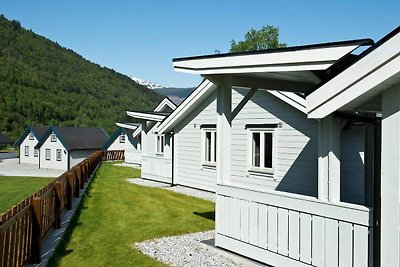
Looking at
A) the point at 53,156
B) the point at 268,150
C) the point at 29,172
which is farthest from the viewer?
the point at 53,156

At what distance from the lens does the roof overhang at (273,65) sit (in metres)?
5.43

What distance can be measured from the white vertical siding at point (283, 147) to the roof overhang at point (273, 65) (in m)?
3.65

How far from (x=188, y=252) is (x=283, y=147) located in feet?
18.8

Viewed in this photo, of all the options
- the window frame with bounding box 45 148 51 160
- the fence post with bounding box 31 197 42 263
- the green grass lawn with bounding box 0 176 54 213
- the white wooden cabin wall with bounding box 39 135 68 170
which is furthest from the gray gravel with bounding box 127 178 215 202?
the window frame with bounding box 45 148 51 160

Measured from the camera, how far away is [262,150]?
1316 cm

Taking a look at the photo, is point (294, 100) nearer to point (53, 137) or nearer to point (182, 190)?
point (182, 190)

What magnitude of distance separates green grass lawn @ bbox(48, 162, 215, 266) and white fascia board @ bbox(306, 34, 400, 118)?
386cm

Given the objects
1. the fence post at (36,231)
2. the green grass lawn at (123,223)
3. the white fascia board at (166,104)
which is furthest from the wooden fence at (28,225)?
the white fascia board at (166,104)

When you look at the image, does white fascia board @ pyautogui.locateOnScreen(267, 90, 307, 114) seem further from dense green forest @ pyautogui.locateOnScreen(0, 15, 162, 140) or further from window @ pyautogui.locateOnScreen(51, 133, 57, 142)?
dense green forest @ pyautogui.locateOnScreen(0, 15, 162, 140)

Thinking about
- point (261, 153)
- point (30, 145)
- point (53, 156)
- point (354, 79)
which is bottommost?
point (53, 156)

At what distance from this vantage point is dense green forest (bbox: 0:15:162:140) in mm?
80688

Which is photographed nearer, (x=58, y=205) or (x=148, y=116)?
(x=58, y=205)

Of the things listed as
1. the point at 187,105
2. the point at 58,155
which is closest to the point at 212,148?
the point at 187,105

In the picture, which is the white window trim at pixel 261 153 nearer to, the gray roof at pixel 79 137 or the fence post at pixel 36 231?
the fence post at pixel 36 231
